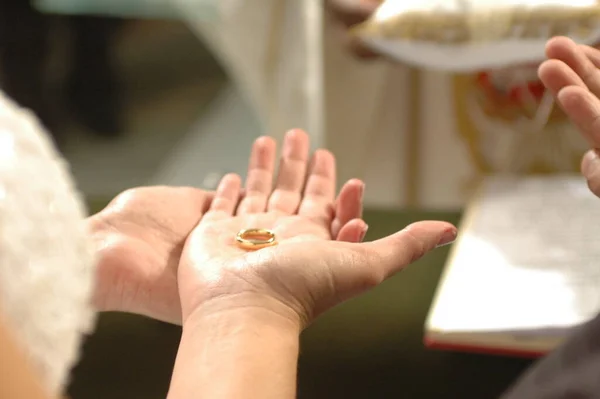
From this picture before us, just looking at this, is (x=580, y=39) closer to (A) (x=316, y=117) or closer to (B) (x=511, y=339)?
(B) (x=511, y=339)

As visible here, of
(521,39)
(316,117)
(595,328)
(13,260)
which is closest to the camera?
(13,260)

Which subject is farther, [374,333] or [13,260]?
[374,333]

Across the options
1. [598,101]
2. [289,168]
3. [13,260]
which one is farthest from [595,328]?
[13,260]

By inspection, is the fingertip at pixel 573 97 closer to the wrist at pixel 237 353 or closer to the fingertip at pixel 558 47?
the fingertip at pixel 558 47

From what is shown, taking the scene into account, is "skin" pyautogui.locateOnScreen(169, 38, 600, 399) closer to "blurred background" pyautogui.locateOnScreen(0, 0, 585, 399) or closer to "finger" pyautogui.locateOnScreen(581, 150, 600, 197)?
"finger" pyautogui.locateOnScreen(581, 150, 600, 197)

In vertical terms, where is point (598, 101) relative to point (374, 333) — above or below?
above

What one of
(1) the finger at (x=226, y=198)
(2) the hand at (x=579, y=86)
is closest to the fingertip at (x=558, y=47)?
(2) the hand at (x=579, y=86)
